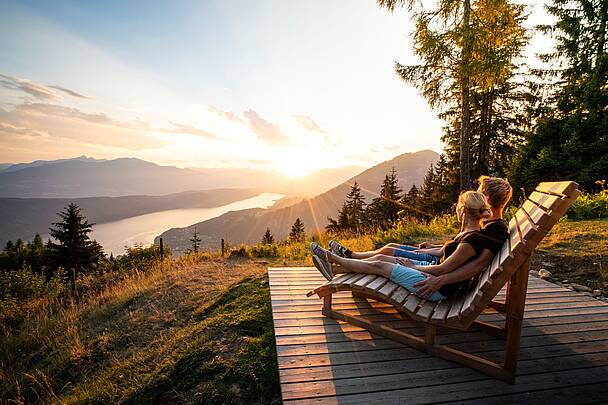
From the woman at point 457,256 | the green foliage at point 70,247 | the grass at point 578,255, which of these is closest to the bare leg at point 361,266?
the woman at point 457,256

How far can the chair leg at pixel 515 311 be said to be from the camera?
2.40 m

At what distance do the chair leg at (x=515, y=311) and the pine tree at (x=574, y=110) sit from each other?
1514 centimetres

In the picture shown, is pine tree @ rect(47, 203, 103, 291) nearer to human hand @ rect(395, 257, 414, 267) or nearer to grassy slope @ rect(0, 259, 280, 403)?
grassy slope @ rect(0, 259, 280, 403)

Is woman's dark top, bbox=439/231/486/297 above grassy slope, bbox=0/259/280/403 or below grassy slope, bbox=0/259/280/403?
above

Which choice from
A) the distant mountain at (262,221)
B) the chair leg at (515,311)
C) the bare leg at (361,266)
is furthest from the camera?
the distant mountain at (262,221)

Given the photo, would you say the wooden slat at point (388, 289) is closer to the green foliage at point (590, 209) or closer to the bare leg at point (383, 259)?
the bare leg at point (383, 259)

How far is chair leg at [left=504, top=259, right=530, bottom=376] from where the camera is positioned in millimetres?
2396

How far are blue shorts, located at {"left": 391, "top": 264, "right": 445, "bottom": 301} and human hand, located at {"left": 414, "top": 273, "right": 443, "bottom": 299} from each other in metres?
0.05

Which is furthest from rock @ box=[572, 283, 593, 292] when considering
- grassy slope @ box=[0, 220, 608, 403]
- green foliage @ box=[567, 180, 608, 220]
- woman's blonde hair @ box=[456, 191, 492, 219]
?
green foliage @ box=[567, 180, 608, 220]

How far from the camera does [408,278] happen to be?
312 cm

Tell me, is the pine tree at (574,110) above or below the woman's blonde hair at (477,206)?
above

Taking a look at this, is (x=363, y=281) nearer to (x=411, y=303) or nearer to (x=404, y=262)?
(x=411, y=303)

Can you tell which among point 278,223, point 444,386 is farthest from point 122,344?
point 278,223

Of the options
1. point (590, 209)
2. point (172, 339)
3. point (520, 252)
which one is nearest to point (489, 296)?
point (520, 252)
